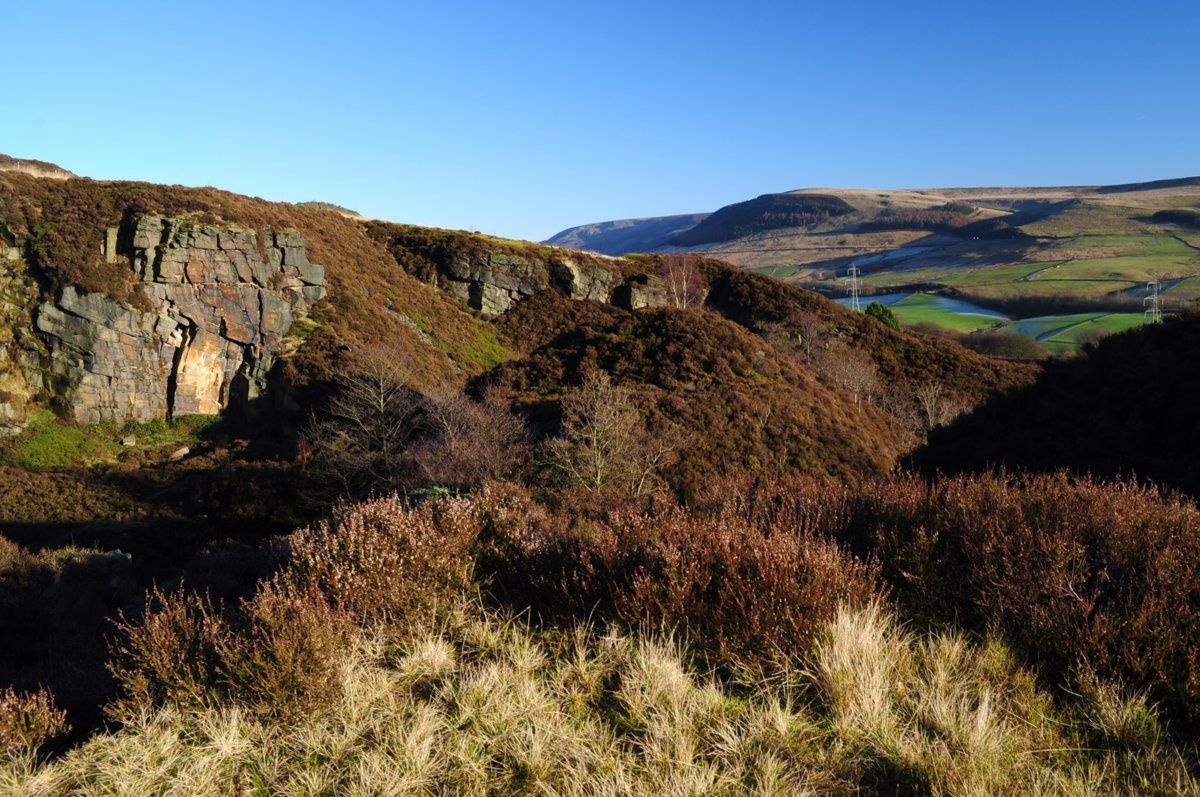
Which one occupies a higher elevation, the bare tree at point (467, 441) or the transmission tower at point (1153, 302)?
the transmission tower at point (1153, 302)

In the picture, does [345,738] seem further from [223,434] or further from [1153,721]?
[223,434]

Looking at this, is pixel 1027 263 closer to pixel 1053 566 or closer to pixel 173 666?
pixel 1053 566

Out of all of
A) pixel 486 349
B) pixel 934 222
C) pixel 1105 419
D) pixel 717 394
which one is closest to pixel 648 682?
pixel 1105 419

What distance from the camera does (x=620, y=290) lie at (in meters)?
52.2

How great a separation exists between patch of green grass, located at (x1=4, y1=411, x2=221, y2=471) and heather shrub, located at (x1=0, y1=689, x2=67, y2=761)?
2955cm

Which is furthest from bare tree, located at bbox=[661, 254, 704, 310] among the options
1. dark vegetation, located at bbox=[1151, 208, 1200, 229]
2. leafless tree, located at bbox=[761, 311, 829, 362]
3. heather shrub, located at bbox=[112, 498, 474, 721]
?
dark vegetation, located at bbox=[1151, 208, 1200, 229]

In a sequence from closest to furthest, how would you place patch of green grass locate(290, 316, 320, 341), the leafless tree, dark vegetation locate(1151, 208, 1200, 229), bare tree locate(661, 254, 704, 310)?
patch of green grass locate(290, 316, 320, 341)
the leafless tree
bare tree locate(661, 254, 704, 310)
dark vegetation locate(1151, 208, 1200, 229)

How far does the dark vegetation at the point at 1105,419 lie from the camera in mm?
8758

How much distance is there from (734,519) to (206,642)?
3.88 metres

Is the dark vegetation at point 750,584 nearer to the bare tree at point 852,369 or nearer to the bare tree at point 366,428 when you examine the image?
the bare tree at point 366,428

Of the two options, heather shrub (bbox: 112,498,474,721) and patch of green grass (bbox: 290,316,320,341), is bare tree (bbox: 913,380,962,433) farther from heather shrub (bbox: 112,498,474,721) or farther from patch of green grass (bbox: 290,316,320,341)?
heather shrub (bbox: 112,498,474,721)

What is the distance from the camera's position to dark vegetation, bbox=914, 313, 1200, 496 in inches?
345

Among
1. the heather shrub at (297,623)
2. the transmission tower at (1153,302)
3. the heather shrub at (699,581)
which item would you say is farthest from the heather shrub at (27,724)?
the transmission tower at (1153,302)

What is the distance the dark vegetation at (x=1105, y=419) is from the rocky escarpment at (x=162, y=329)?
32330 mm
